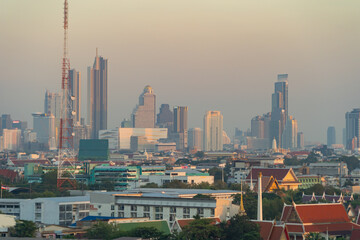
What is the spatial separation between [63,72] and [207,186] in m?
19.6

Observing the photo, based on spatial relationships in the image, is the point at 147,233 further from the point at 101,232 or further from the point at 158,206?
the point at 158,206

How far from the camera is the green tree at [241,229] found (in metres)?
56.5

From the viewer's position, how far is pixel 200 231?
188 feet

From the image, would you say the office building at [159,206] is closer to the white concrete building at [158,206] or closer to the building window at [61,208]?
the white concrete building at [158,206]

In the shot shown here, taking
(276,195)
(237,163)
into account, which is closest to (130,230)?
(276,195)

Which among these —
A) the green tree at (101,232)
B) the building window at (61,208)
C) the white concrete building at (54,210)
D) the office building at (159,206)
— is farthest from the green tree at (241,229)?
the building window at (61,208)

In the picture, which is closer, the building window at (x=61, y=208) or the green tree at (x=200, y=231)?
the green tree at (x=200, y=231)

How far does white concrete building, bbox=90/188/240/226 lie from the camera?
69000 mm

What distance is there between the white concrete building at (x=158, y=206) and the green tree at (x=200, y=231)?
9.04 m

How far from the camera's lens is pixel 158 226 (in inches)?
2479

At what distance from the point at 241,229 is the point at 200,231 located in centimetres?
252

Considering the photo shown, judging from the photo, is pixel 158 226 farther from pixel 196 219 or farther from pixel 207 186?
pixel 207 186

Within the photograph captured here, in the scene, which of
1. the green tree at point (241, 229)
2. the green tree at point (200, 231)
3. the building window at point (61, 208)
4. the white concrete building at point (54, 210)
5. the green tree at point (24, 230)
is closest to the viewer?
the green tree at point (241, 229)

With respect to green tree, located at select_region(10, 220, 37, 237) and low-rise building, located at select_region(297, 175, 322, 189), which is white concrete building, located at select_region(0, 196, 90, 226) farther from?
low-rise building, located at select_region(297, 175, 322, 189)
